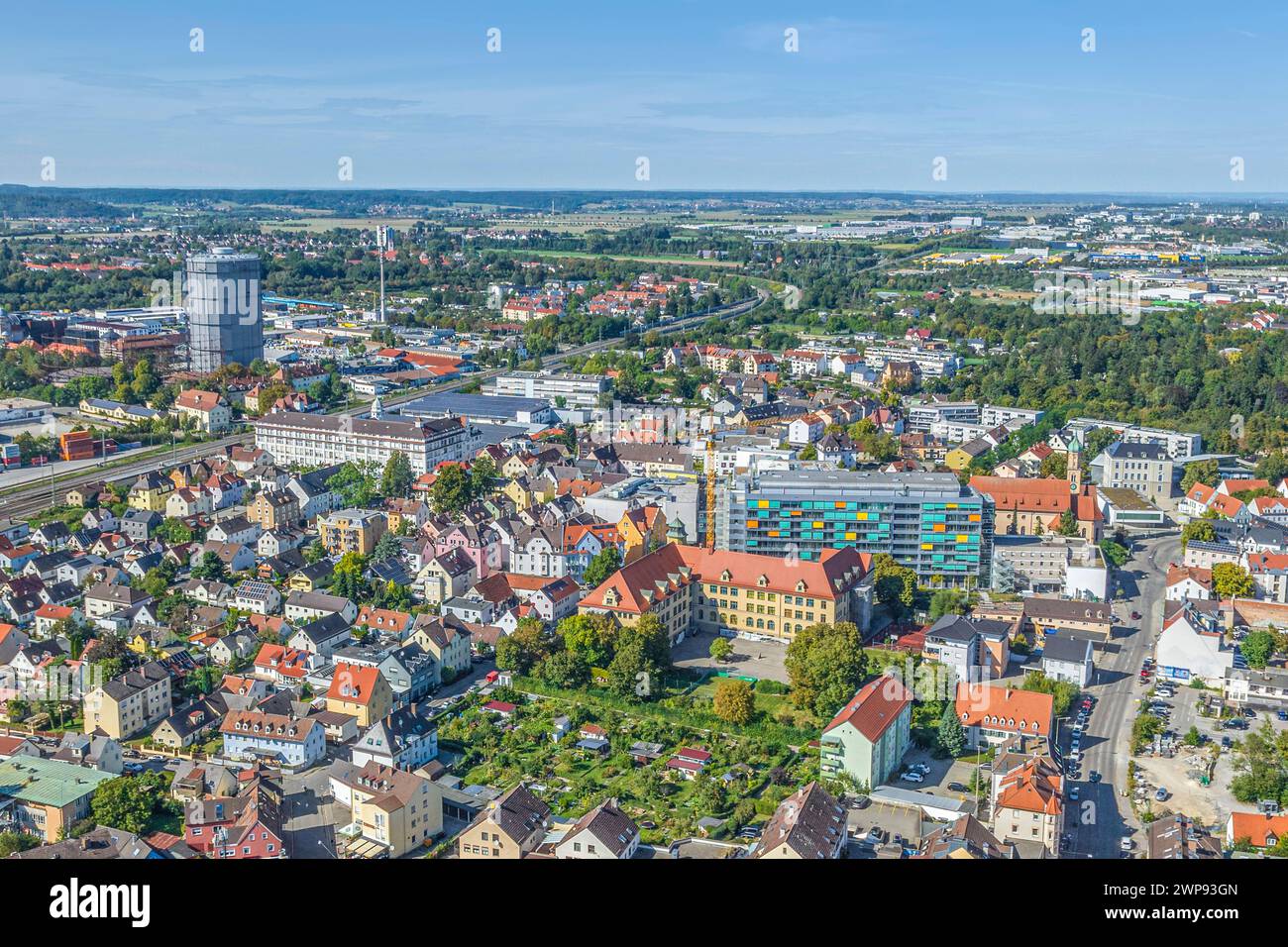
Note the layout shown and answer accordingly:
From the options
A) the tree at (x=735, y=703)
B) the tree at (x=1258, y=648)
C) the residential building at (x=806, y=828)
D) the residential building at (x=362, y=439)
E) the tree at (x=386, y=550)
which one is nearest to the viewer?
the residential building at (x=806, y=828)

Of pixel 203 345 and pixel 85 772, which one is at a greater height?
pixel 203 345

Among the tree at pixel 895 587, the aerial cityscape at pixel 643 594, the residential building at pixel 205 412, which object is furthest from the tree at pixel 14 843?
the residential building at pixel 205 412

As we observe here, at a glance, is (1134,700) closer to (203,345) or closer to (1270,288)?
(203,345)

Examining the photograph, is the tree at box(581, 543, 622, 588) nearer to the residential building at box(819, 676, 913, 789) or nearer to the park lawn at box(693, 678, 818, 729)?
the park lawn at box(693, 678, 818, 729)

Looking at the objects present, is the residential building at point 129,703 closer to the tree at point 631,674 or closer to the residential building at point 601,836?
the tree at point 631,674

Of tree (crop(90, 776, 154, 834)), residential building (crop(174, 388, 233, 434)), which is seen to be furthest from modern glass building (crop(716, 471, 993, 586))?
residential building (crop(174, 388, 233, 434))
